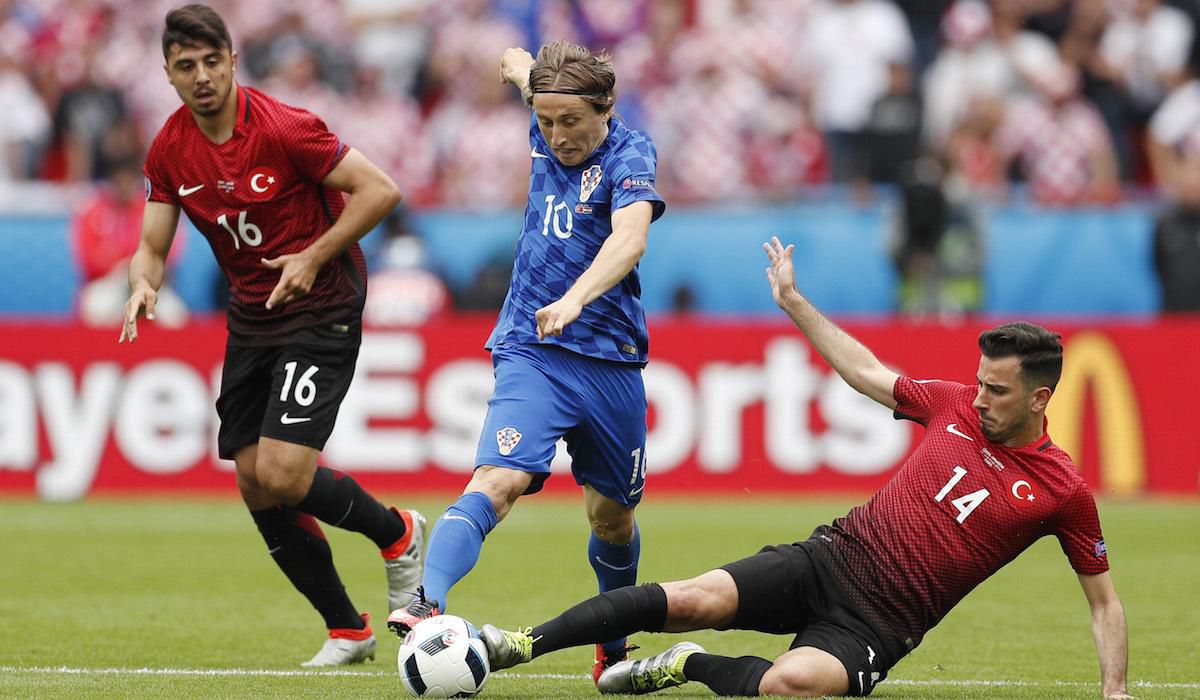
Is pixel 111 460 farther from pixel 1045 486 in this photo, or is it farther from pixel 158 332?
pixel 1045 486

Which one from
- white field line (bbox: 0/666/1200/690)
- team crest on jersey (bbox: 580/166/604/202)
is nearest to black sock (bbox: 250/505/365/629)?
white field line (bbox: 0/666/1200/690)

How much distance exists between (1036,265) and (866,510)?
11.2 m

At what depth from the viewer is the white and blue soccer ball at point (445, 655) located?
20.1ft

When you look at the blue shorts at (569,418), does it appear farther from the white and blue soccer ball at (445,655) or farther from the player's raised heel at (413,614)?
the white and blue soccer ball at (445,655)

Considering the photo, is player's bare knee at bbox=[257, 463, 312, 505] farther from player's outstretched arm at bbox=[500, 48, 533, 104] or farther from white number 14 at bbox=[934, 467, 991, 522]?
white number 14 at bbox=[934, 467, 991, 522]

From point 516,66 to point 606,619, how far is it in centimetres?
272

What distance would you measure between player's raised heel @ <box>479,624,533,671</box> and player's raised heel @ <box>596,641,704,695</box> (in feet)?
2.08

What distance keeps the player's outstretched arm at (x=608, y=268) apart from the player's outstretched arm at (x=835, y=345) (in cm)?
51

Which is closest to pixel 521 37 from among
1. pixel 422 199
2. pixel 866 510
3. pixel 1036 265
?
pixel 422 199

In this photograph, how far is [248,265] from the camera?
788 cm

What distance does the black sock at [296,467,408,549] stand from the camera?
778cm

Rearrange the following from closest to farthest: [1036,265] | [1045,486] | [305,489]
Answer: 1. [1045,486]
2. [305,489]
3. [1036,265]

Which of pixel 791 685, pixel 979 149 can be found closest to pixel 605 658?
pixel 791 685

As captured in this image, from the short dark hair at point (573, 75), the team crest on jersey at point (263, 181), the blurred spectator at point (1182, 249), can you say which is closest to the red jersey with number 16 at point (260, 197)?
the team crest on jersey at point (263, 181)
